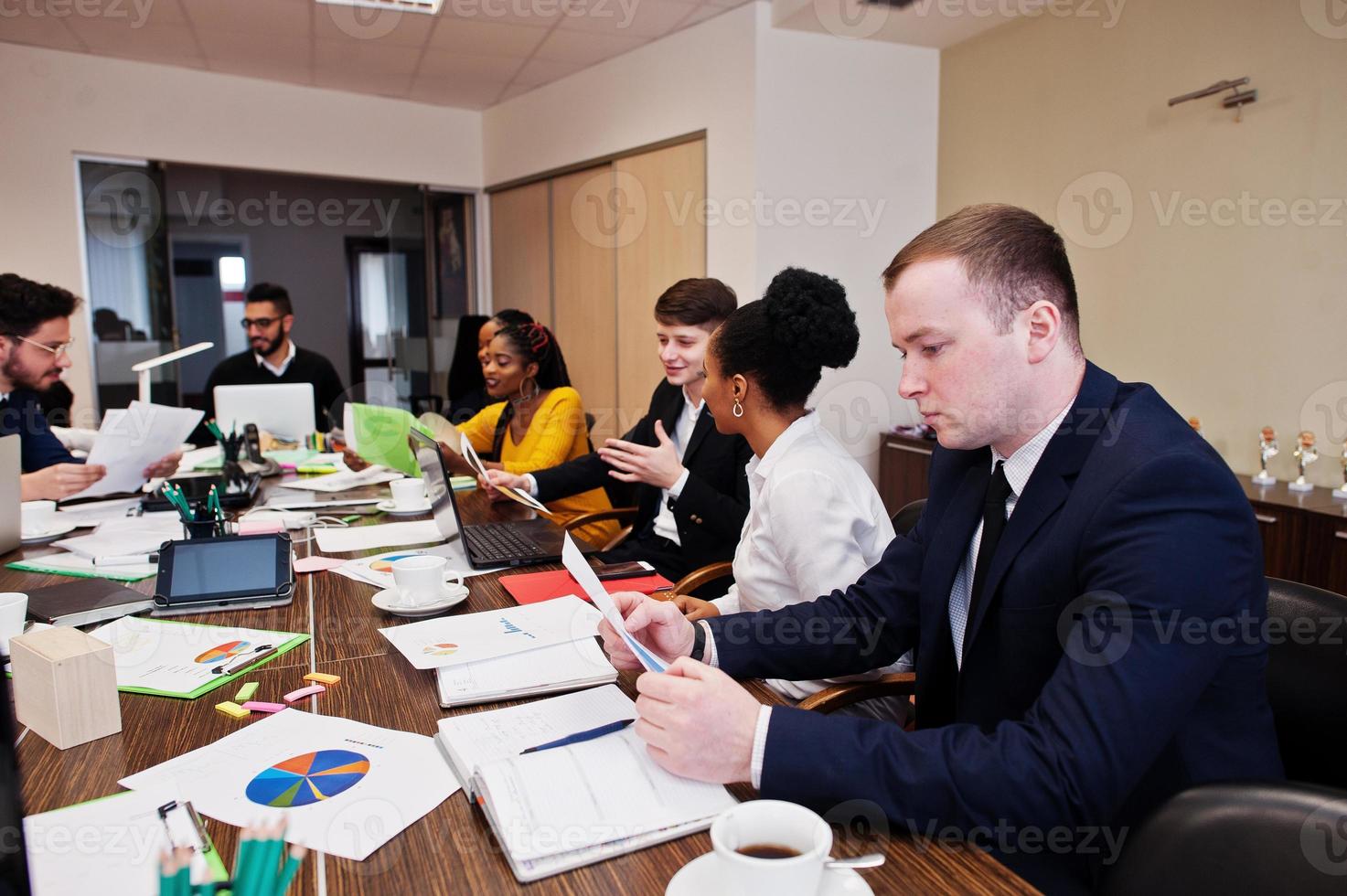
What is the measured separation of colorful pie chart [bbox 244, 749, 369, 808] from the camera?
3.35ft

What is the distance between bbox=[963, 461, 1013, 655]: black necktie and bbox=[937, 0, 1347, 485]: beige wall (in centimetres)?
273

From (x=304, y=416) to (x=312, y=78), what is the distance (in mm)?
3179

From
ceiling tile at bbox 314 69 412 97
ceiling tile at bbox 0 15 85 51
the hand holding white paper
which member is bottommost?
the hand holding white paper

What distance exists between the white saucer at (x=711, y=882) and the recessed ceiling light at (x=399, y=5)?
480 centimetres

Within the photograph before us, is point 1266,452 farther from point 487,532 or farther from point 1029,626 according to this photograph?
point 487,532

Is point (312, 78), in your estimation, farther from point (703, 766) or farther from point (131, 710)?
point (703, 766)

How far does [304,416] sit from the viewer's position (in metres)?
4.23

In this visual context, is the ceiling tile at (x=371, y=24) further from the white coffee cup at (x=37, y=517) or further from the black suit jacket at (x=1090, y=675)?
the black suit jacket at (x=1090, y=675)

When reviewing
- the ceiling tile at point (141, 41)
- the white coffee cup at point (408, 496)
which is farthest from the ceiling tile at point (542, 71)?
the white coffee cup at point (408, 496)

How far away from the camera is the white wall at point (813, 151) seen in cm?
465

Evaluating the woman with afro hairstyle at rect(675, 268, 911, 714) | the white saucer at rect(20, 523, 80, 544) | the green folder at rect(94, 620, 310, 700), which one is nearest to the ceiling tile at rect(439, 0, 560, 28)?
the woman with afro hairstyle at rect(675, 268, 911, 714)

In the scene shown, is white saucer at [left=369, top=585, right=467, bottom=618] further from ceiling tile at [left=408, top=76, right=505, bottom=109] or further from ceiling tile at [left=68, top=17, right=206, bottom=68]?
ceiling tile at [left=408, top=76, right=505, bottom=109]

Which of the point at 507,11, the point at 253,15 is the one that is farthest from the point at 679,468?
the point at 253,15

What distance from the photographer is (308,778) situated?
1.07 m
